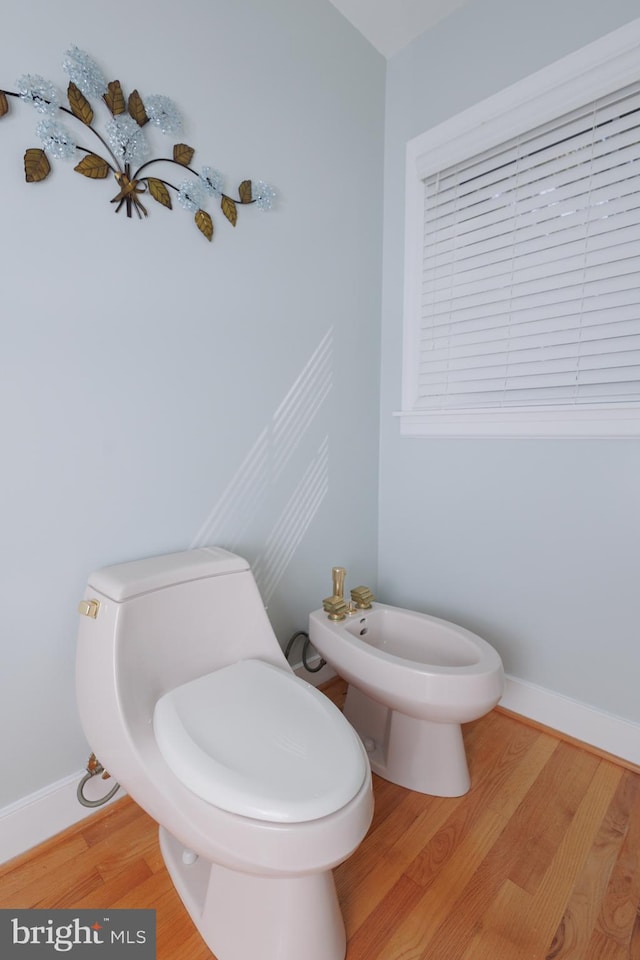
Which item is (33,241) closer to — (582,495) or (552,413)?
(552,413)

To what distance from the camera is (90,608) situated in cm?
98

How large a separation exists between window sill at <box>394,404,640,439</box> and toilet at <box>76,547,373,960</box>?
0.90 metres

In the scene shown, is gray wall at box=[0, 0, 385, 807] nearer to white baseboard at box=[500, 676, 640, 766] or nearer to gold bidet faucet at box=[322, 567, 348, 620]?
gold bidet faucet at box=[322, 567, 348, 620]

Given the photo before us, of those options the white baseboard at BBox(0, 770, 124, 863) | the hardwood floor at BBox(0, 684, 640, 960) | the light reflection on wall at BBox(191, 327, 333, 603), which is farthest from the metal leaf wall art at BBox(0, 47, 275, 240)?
the hardwood floor at BBox(0, 684, 640, 960)

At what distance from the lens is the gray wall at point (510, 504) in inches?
51.4

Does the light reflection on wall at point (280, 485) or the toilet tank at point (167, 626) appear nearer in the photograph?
the toilet tank at point (167, 626)

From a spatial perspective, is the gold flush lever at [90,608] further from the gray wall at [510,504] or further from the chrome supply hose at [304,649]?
the gray wall at [510,504]

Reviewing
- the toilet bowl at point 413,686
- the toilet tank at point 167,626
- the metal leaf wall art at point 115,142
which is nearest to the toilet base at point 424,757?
the toilet bowl at point 413,686

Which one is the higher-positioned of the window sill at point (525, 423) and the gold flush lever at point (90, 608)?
the window sill at point (525, 423)

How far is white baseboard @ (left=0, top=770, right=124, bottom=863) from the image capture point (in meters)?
1.02

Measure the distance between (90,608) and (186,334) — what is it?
723 mm

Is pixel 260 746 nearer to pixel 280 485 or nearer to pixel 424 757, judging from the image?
pixel 424 757

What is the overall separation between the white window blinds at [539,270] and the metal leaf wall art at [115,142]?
32.4 inches

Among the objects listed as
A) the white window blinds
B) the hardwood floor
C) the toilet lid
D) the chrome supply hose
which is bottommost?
the hardwood floor
